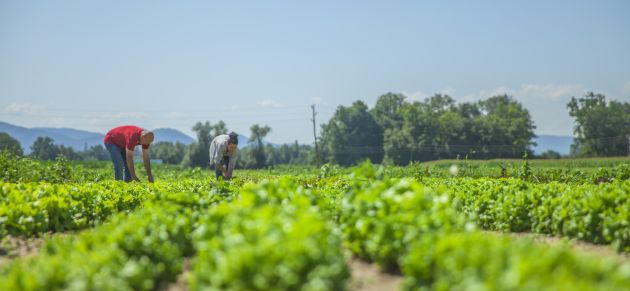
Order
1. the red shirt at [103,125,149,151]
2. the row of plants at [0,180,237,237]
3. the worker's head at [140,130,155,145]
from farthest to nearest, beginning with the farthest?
the red shirt at [103,125,149,151] → the worker's head at [140,130,155,145] → the row of plants at [0,180,237,237]

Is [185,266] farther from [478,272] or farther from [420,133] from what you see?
[420,133]

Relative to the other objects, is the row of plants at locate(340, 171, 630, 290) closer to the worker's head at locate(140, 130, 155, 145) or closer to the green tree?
the worker's head at locate(140, 130, 155, 145)

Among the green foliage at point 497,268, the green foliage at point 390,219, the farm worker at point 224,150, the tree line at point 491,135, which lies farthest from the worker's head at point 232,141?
the tree line at point 491,135

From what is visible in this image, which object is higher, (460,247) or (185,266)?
(460,247)

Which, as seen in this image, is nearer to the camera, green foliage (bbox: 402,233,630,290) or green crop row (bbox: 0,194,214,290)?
green foliage (bbox: 402,233,630,290)

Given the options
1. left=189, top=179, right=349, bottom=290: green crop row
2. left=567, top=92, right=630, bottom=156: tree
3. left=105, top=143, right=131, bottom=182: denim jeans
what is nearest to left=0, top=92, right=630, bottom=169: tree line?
left=567, top=92, right=630, bottom=156: tree

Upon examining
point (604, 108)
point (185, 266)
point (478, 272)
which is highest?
point (604, 108)

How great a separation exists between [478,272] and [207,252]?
1940 millimetres

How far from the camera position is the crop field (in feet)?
11.0

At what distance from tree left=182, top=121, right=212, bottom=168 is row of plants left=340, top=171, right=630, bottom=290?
8724cm

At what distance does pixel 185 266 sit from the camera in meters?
5.07

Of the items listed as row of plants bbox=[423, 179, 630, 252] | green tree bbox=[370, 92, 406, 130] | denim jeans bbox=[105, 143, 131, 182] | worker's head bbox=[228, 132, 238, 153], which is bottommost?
row of plants bbox=[423, 179, 630, 252]

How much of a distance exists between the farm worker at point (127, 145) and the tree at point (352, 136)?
3188 inches

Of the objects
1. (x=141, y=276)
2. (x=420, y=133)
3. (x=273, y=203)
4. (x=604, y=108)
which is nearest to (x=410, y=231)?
(x=273, y=203)
